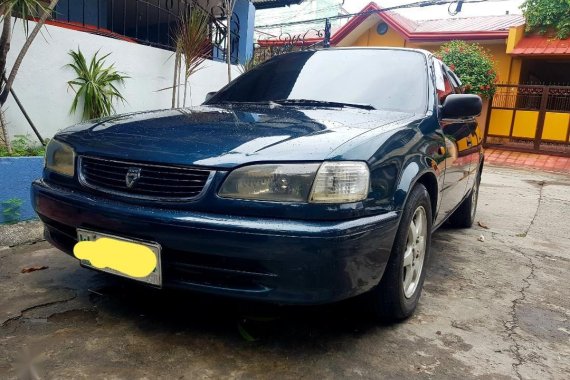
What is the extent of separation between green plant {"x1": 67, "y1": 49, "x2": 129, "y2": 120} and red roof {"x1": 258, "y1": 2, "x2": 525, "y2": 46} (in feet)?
27.8

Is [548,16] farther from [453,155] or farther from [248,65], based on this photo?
[453,155]

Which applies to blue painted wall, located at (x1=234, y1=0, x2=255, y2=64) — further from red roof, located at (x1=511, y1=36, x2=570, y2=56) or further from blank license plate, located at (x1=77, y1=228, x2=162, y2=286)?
blank license plate, located at (x1=77, y1=228, x2=162, y2=286)

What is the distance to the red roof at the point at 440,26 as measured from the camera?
44.7 ft

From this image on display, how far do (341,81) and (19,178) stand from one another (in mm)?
2521

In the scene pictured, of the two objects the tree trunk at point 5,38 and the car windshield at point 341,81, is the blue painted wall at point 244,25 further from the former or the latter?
the car windshield at point 341,81

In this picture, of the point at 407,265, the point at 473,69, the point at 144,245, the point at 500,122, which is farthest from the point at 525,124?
the point at 144,245

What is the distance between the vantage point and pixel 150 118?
8.32 feet

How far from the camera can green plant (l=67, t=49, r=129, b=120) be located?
16.6 feet

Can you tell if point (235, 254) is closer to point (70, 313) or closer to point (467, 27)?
point (70, 313)

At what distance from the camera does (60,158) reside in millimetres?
2369

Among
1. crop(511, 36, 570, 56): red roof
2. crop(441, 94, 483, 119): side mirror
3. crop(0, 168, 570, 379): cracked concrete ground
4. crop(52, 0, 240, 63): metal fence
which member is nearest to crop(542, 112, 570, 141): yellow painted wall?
crop(511, 36, 570, 56): red roof

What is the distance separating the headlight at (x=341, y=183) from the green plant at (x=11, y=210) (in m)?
2.80

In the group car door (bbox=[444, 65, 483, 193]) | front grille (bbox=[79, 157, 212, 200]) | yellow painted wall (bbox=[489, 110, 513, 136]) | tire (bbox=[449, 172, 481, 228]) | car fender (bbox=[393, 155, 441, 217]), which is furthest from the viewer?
yellow painted wall (bbox=[489, 110, 513, 136])

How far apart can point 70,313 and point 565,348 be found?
7.92 ft
